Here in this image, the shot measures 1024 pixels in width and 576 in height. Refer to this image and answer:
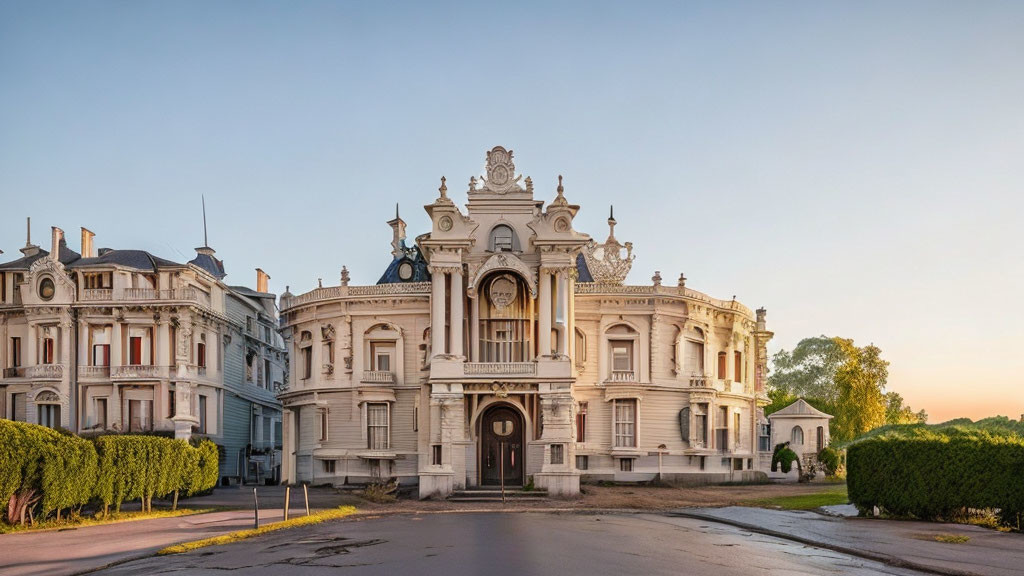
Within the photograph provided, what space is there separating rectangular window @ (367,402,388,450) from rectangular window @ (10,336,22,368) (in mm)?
21626

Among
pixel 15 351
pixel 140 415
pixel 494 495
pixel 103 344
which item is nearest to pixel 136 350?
pixel 103 344

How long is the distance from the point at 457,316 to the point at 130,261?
2276 cm

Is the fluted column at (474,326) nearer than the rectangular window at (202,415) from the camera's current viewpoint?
Yes

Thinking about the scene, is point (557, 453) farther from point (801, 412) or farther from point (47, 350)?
point (47, 350)

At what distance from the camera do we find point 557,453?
45.6 m

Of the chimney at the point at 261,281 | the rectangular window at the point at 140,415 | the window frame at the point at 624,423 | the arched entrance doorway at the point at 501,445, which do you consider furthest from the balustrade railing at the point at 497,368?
the chimney at the point at 261,281

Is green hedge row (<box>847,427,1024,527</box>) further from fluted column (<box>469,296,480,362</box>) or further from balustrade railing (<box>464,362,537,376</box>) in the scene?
fluted column (<box>469,296,480,362</box>)

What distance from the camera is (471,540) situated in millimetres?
26109

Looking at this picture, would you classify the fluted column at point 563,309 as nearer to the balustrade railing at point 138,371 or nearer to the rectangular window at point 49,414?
the balustrade railing at point 138,371

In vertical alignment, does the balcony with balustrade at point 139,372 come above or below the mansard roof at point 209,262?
below

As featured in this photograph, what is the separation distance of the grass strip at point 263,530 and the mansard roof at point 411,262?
21846 millimetres

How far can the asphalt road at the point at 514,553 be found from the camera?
20.6 metres

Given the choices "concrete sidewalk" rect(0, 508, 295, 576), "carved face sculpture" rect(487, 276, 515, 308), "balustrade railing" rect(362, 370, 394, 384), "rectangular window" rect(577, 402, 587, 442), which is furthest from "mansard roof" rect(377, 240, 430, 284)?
"concrete sidewalk" rect(0, 508, 295, 576)

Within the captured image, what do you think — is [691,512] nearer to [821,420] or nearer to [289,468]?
[289,468]
